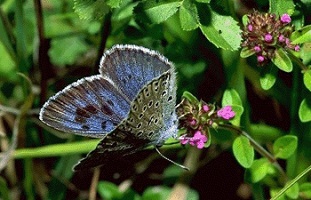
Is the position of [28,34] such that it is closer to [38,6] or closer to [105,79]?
[38,6]

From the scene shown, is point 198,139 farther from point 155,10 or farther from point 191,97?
point 155,10

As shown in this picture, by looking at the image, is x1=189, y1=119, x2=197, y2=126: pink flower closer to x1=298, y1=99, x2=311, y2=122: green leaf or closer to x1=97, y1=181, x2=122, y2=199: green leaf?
x1=298, y1=99, x2=311, y2=122: green leaf

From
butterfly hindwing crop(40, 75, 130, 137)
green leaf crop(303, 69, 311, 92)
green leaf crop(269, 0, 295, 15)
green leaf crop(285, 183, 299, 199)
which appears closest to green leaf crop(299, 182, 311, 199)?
green leaf crop(285, 183, 299, 199)

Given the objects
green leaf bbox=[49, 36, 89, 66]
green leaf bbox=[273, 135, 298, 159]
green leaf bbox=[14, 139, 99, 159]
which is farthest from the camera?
green leaf bbox=[49, 36, 89, 66]

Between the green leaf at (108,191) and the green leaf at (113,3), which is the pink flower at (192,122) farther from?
the green leaf at (108,191)

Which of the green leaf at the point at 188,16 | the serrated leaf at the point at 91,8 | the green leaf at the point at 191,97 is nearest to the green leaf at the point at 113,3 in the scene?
the serrated leaf at the point at 91,8

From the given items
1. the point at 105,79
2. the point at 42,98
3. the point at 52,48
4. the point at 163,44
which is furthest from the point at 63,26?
the point at 105,79
